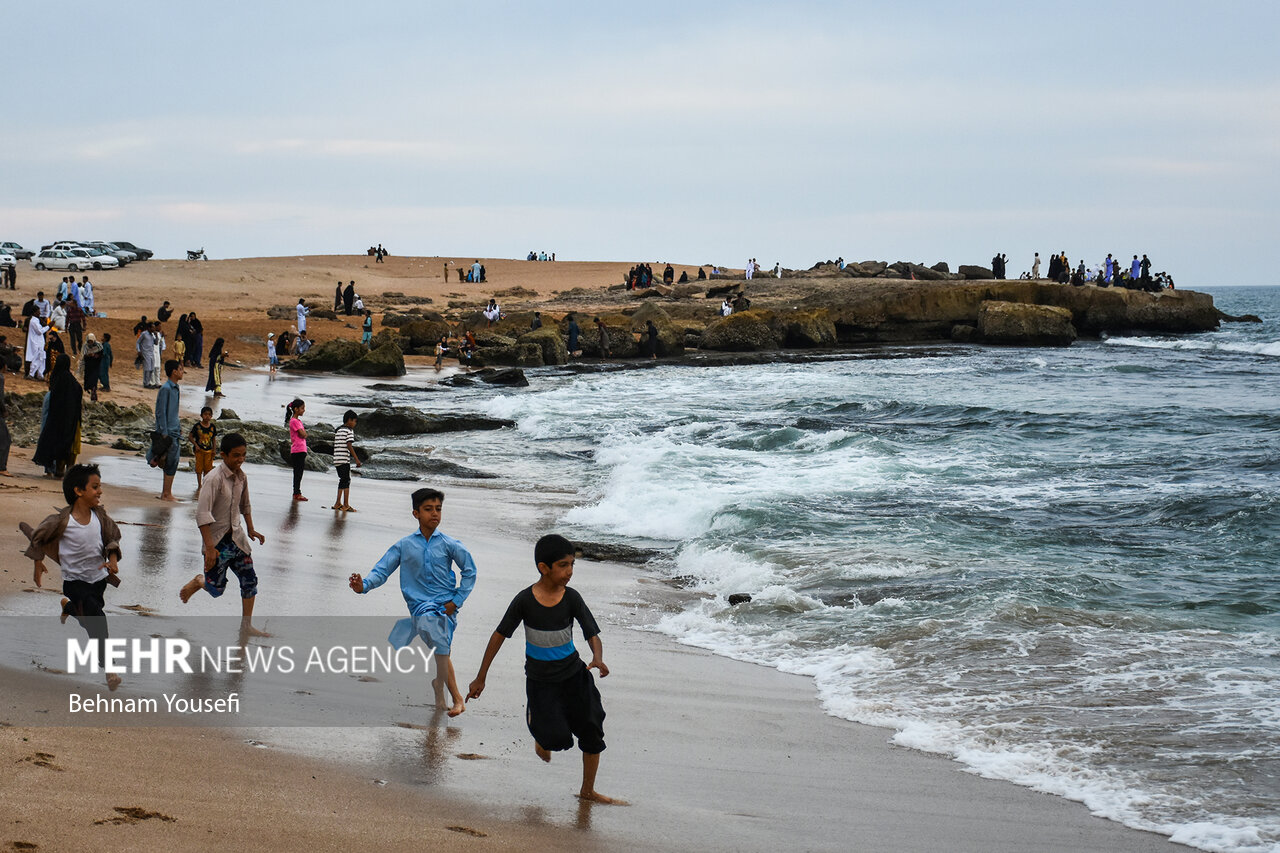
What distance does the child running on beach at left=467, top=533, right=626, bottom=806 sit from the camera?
5543 mm

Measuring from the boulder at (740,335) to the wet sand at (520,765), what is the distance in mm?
36327

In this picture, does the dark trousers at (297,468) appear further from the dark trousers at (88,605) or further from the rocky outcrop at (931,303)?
the rocky outcrop at (931,303)

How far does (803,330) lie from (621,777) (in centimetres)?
4162

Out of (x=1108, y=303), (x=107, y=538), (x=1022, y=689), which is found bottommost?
(x=1022, y=689)

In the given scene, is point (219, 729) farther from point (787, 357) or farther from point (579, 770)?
point (787, 357)

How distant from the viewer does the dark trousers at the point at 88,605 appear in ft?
21.6

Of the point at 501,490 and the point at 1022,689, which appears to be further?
the point at 501,490

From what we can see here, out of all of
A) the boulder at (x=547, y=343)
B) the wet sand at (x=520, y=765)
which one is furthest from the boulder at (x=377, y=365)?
the wet sand at (x=520, y=765)

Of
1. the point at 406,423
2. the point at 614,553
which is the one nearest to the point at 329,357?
the point at 406,423

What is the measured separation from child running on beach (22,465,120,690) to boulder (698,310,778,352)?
3927cm

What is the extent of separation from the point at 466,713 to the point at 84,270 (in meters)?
61.7

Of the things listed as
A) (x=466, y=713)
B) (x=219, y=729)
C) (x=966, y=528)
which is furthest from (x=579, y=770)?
(x=966, y=528)

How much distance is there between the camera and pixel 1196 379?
35594 millimetres

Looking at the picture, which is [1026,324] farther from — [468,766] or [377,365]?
[468,766]
